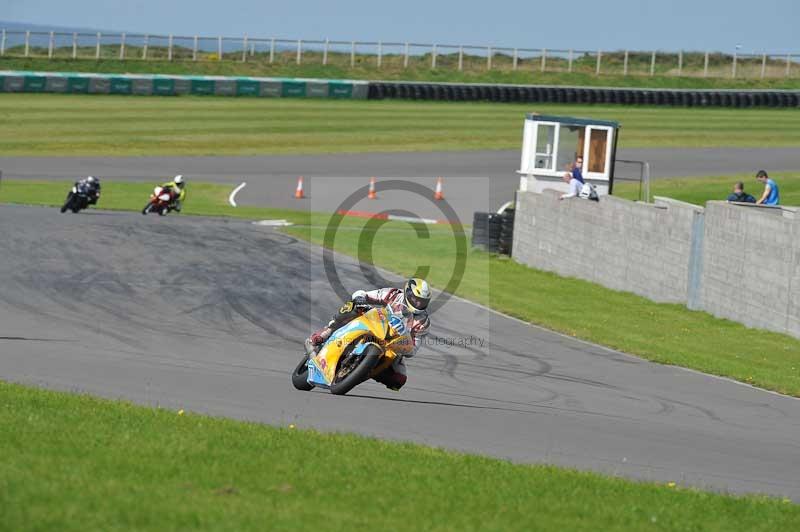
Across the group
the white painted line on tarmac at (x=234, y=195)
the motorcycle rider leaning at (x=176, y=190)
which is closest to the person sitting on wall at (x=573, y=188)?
the motorcycle rider leaning at (x=176, y=190)

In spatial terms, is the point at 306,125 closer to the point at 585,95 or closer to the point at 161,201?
the point at 585,95

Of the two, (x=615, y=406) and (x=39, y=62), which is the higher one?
(x=39, y=62)

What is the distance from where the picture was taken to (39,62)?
71.2 meters

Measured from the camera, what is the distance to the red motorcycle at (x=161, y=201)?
32281 mm

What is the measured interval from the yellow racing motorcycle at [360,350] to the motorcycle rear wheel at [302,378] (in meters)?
0.16

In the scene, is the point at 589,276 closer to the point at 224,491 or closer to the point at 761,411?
the point at 761,411

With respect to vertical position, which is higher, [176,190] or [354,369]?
[176,190]

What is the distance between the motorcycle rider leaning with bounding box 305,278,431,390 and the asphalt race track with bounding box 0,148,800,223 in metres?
25.8

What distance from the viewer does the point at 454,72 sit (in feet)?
276

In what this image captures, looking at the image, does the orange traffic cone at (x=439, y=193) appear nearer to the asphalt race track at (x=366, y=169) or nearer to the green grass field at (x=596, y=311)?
the asphalt race track at (x=366, y=169)

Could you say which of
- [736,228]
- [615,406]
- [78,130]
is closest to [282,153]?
[78,130]

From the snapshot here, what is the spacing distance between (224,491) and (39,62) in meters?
67.5

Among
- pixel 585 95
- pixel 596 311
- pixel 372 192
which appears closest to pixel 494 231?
pixel 596 311

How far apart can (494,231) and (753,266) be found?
9.58m
